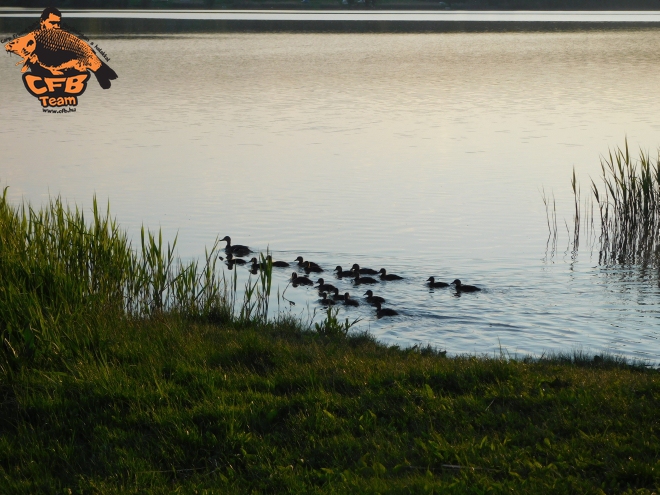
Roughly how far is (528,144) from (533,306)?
16212 millimetres

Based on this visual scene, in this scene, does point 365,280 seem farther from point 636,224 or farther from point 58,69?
point 58,69

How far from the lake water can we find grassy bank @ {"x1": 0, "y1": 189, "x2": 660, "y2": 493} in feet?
10.1

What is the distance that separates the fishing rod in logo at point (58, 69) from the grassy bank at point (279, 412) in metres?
29.8

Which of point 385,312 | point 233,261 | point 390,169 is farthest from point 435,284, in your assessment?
point 390,169

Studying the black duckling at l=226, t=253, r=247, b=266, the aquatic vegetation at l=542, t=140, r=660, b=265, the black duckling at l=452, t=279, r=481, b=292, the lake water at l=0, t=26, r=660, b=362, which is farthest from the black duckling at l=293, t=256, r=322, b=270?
the aquatic vegetation at l=542, t=140, r=660, b=265

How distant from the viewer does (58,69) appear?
37.4 m

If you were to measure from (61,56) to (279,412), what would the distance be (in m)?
36.8

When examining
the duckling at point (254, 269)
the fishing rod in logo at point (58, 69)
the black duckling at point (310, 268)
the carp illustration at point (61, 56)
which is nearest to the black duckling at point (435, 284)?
the black duckling at point (310, 268)

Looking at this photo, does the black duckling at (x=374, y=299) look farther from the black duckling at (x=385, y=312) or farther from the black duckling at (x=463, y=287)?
the black duckling at (x=463, y=287)

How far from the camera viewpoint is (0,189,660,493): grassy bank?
606cm

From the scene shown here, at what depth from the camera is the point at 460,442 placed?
650cm

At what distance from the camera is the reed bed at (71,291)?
862cm

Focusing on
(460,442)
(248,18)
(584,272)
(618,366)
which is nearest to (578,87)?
(584,272)

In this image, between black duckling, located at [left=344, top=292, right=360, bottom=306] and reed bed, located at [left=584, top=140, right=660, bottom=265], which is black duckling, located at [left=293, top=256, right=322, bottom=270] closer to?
black duckling, located at [left=344, top=292, right=360, bottom=306]
